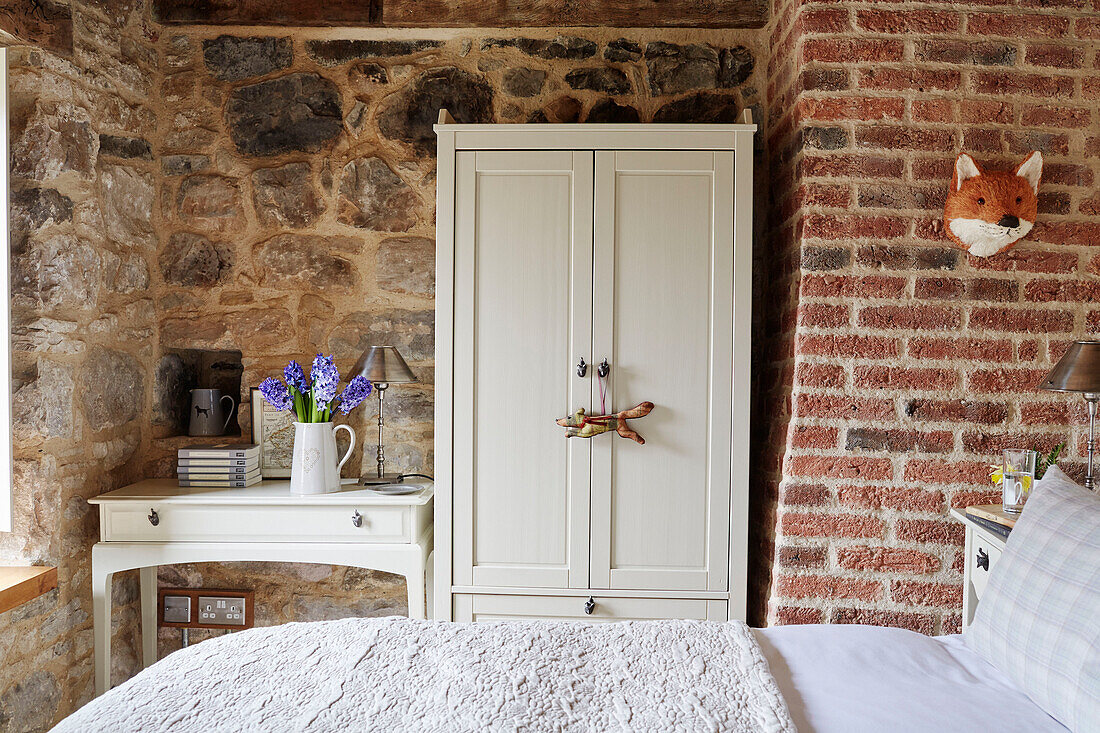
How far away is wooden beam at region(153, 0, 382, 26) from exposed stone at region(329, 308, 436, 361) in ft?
3.54

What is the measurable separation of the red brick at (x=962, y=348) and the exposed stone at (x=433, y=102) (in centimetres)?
166

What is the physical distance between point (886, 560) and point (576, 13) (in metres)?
2.13

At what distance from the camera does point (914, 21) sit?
2086 mm

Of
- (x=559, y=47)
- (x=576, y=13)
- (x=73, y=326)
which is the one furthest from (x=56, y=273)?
(x=576, y=13)

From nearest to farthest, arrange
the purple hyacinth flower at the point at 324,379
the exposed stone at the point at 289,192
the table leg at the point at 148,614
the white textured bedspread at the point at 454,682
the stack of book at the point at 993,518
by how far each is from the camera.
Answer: the white textured bedspread at the point at 454,682, the stack of book at the point at 993,518, the purple hyacinth flower at the point at 324,379, the table leg at the point at 148,614, the exposed stone at the point at 289,192

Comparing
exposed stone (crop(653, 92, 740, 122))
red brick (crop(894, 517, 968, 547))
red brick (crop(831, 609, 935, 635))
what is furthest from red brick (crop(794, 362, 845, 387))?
exposed stone (crop(653, 92, 740, 122))

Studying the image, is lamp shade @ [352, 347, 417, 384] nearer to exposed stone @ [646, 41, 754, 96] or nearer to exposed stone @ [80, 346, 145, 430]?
exposed stone @ [80, 346, 145, 430]

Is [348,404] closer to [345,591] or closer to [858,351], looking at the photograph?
[345,591]

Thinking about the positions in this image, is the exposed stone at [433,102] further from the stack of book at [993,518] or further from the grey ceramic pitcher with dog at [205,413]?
the stack of book at [993,518]

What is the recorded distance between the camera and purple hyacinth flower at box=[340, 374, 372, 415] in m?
2.37

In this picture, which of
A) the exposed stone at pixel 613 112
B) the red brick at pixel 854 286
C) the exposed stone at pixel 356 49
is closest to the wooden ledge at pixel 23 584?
the exposed stone at pixel 356 49

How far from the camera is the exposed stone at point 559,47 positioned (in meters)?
2.59

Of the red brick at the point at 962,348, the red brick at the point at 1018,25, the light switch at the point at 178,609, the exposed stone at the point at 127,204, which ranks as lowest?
the light switch at the point at 178,609

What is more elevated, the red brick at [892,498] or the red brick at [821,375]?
the red brick at [821,375]
